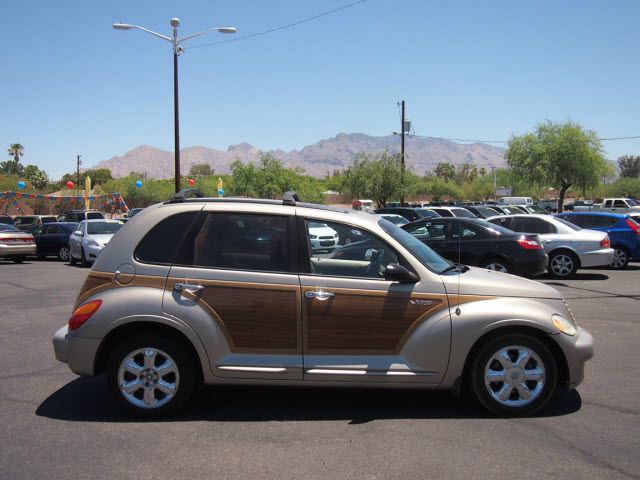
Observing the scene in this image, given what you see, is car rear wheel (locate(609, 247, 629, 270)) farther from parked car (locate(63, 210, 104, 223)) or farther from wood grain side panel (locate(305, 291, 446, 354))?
parked car (locate(63, 210, 104, 223))

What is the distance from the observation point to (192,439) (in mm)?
4562

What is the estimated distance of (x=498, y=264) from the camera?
1274 centimetres

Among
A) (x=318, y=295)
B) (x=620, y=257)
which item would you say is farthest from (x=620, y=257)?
(x=318, y=295)

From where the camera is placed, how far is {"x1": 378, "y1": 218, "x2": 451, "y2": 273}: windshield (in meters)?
5.16

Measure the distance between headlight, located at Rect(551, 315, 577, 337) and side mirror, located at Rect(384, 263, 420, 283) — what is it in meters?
1.17

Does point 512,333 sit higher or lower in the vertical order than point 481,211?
lower

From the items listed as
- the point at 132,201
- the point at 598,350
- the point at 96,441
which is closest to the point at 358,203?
the point at 132,201

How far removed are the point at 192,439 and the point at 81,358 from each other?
120cm

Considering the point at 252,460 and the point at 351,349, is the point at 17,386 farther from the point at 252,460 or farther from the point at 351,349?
the point at 351,349

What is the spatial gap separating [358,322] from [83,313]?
2242 mm

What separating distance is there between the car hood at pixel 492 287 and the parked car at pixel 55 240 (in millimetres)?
19301

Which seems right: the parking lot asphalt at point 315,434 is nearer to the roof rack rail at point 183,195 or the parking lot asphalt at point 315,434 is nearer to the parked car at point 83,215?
the roof rack rail at point 183,195

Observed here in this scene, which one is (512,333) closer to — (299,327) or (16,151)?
(299,327)

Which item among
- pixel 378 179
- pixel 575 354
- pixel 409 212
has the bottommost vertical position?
pixel 575 354
